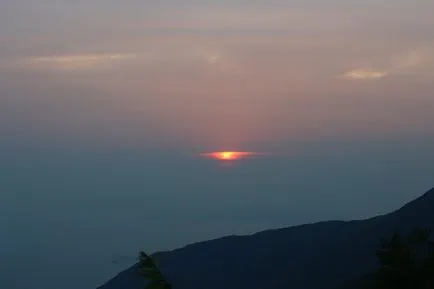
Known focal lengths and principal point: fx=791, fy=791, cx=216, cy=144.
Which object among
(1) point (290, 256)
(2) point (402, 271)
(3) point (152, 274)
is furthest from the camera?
(1) point (290, 256)

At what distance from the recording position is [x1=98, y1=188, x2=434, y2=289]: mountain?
145 ft

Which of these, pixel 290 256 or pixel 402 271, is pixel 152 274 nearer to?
pixel 402 271

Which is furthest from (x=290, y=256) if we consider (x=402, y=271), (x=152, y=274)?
(x=152, y=274)

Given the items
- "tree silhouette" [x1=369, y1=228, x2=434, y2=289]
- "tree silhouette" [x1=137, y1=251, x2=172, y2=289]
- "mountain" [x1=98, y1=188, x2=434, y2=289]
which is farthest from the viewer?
"mountain" [x1=98, y1=188, x2=434, y2=289]

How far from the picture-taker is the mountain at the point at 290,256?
4428cm

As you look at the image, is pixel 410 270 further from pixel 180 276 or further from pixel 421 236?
pixel 180 276

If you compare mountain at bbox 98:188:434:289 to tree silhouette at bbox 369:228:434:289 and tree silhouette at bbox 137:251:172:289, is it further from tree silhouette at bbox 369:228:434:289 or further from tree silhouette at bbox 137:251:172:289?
tree silhouette at bbox 137:251:172:289

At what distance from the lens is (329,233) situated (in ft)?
178

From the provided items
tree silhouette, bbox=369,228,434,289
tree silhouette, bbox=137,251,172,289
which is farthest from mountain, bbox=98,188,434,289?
tree silhouette, bbox=137,251,172,289

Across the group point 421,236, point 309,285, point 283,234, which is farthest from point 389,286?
point 283,234

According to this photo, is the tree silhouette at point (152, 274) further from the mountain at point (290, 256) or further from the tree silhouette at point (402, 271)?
the mountain at point (290, 256)

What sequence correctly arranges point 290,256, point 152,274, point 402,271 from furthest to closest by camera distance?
point 290,256
point 402,271
point 152,274

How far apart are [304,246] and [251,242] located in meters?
6.81

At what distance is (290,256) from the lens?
52.7 m
